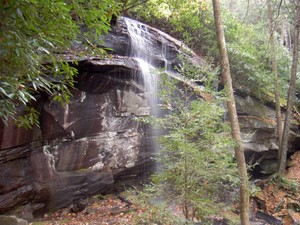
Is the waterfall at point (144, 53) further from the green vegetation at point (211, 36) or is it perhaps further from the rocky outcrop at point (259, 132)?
the rocky outcrop at point (259, 132)

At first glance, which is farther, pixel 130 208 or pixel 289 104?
pixel 289 104

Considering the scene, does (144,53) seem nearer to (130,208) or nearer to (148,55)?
(148,55)

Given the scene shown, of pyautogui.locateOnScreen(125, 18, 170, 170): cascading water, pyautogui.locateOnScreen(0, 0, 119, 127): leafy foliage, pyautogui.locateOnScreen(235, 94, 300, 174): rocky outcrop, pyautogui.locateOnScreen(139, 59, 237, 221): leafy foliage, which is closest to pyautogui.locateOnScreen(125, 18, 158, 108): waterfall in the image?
pyautogui.locateOnScreen(125, 18, 170, 170): cascading water

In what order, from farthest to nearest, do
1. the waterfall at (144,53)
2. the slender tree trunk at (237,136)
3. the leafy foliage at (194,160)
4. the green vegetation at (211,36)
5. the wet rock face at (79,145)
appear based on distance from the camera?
1. the green vegetation at (211,36)
2. the waterfall at (144,53)
3. the wet rock face at (79,145)
4. the slender tree trunk at (237,136)
5. the leafy foliage at (194,160)

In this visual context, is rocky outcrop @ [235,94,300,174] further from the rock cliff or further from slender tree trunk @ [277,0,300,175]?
the rock cliff

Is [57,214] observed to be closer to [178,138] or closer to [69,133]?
[69,133]

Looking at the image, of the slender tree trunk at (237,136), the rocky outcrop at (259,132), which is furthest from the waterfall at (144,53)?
the rocky outcrop at (259,132)

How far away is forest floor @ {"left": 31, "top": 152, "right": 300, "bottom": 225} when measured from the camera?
6477mm

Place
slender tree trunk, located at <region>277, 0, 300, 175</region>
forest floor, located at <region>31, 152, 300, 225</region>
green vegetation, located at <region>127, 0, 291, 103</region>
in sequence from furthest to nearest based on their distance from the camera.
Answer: green vegetation, located at <region>127, 0, 291, 103</region>
slender tree trunk, located at <region>277, 0, 300, 175</region>
forest floor, located at <region>31, 152, 300, 225</region>

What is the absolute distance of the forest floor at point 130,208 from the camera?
21.2 ft

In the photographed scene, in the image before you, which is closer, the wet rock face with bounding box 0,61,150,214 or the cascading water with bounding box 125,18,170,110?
the wet rock face with bounding box 0,61,150,214

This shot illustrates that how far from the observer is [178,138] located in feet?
12.6

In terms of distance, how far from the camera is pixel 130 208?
277 inches

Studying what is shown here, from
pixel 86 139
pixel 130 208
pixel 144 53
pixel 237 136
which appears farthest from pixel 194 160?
pixel 144 53
